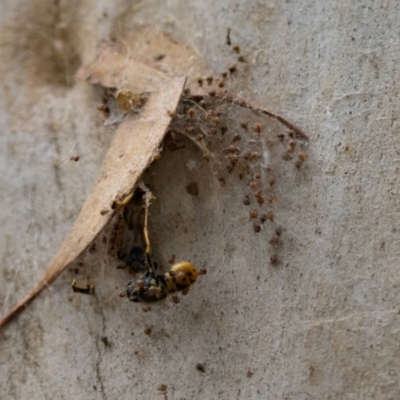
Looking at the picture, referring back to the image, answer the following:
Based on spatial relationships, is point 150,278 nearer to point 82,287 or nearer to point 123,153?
point 82,287

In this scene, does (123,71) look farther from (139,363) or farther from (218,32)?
(139,363)

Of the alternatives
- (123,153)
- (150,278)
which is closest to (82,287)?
(150,278)

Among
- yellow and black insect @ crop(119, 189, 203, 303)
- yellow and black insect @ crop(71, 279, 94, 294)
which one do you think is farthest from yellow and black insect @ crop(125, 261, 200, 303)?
yellow and black insect @ crop(71, 279, 94, 294)

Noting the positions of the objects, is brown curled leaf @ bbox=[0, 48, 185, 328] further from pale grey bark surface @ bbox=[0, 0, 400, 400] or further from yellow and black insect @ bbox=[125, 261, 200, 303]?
→ yellow and black insect @ bbox=[125, 261, 200, 303]

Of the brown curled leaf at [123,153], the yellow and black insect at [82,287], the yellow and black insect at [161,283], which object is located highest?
the brown curled leaf at [123,153]

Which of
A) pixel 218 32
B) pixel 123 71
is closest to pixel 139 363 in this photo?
pixel 123 71

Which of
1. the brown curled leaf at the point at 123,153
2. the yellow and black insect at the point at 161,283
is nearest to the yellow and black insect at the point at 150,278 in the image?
the yellow and black insect at the point at 161,283

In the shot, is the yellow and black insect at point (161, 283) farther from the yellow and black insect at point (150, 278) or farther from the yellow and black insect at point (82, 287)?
the yellow and black insect at point (82, 287)
